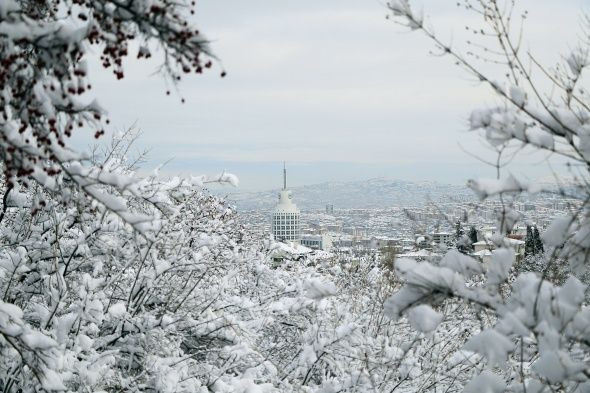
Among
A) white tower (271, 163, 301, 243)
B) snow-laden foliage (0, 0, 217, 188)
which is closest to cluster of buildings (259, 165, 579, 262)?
white tower (271, 163, 301, 243)

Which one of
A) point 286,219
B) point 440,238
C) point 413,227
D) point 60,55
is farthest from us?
point 286,219

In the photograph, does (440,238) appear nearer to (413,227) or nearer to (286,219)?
(413,227)

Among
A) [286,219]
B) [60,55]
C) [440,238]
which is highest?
[60,55]

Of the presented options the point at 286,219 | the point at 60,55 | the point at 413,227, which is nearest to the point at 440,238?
the point at 413,227

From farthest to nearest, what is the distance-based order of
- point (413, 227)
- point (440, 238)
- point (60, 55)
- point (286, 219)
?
1. point (286, 219)
2. point (440, 238)
3. point (413, 227)
4. point (60, 55)

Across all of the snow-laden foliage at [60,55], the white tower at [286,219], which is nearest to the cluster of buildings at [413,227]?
the white tower at [286,219]

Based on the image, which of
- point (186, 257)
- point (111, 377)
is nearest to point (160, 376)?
point (111, 377)

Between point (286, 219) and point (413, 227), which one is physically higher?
point (413, 227)

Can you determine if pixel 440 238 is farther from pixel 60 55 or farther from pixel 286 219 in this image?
pixel 286 219

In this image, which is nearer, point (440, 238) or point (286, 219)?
point (440, 238)

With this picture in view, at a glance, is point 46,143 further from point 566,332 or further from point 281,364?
point 281,364

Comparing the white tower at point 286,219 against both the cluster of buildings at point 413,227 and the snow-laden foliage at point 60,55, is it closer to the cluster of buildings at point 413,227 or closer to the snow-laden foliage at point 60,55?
the cluster of buildings at point 413,227
